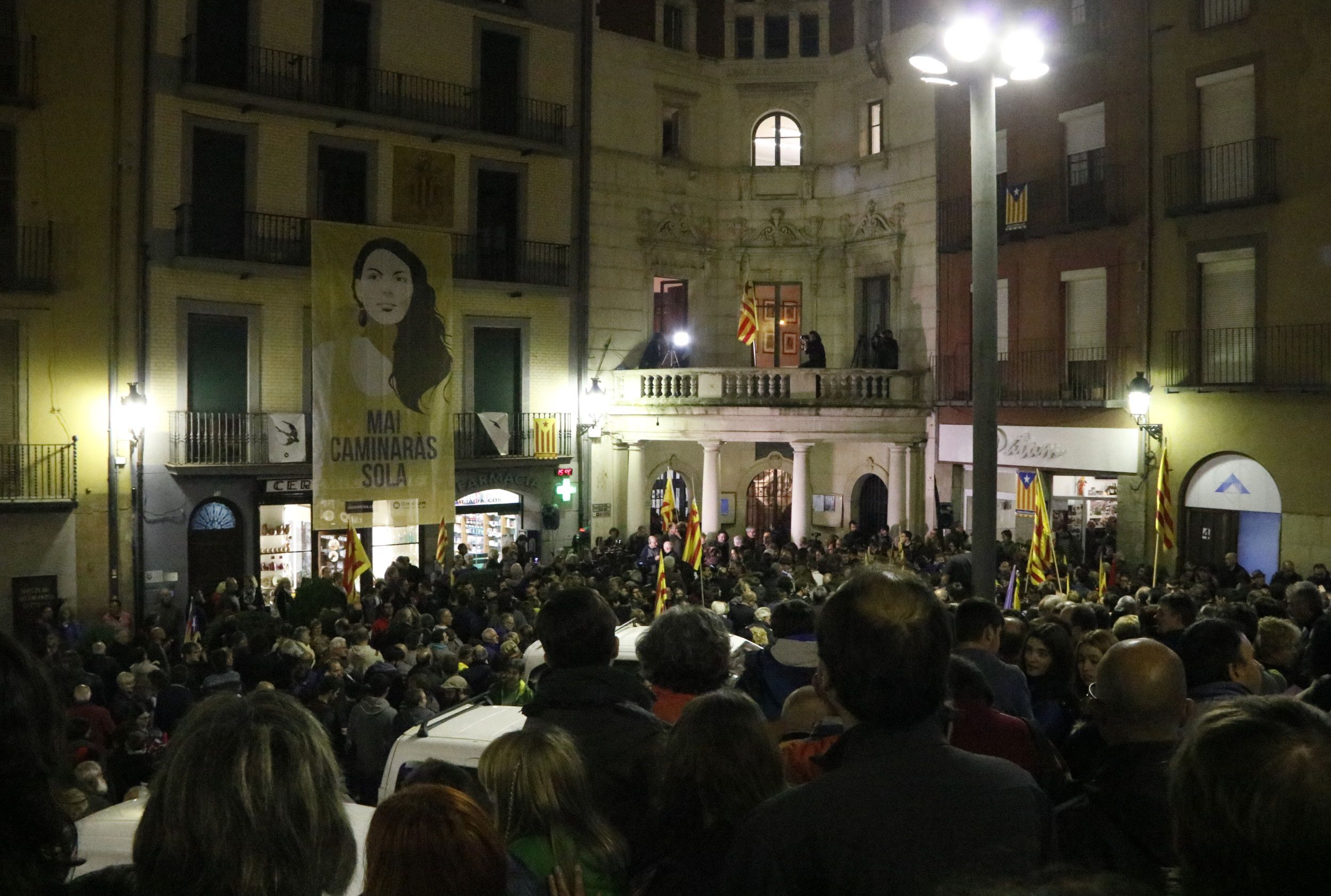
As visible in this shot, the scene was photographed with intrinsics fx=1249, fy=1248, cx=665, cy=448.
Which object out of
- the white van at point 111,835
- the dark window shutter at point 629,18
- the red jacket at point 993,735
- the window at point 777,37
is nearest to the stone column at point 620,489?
the dark window shutter at point 629,18

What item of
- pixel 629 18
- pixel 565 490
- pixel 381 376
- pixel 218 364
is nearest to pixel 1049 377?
pixel 565 490

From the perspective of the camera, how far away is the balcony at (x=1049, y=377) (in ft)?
80.6

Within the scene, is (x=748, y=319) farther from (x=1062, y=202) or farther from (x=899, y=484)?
(x=1062, y=202)

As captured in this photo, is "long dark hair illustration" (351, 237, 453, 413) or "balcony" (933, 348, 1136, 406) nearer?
"balcony" (933, 348, 1136, 406)

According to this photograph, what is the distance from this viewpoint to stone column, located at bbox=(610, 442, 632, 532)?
30047mm

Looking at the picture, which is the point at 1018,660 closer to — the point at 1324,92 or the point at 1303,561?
the point at 1303,561

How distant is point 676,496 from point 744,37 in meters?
11.8

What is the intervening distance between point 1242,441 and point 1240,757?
2182cm

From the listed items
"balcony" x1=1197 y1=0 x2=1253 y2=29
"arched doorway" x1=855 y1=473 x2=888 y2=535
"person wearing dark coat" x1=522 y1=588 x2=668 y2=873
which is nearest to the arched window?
"arched doorway" x1=855 y1=473 x2=888 y2=535

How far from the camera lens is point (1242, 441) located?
72.9ft

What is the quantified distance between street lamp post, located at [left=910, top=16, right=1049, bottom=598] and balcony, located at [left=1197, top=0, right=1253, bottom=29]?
15011mm

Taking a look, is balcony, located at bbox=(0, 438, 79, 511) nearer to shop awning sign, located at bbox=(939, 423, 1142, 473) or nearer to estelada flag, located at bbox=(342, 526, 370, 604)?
estelada flag, located at bbox=(342, 526, 370, 604)

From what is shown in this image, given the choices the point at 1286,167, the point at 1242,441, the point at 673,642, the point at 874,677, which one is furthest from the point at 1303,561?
the point at 874,677

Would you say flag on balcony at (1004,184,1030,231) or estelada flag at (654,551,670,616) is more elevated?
flag on balcony at (1004,184,1030,231)
